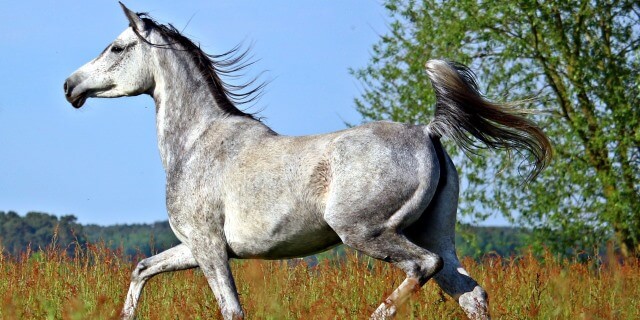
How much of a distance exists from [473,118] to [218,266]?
2.27 m

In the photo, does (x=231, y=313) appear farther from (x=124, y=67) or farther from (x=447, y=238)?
(x=124, y=67)

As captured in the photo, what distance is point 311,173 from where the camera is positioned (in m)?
6.15

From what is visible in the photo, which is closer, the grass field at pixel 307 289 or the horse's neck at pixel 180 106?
the grass field at pixel 307 289

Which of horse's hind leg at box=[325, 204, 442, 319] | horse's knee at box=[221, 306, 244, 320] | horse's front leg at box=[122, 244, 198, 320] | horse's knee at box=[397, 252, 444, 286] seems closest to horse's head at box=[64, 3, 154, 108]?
horse's front leg at box=[122, 244, 198, 320]

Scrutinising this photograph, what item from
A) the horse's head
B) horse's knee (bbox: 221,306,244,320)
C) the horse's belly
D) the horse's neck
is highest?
the horse's head

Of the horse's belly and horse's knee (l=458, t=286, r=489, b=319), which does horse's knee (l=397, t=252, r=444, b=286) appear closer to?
horse's knee (l=458, t=286, r=489, b=319)

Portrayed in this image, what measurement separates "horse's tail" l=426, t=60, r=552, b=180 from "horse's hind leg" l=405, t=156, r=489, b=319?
0.26 metres

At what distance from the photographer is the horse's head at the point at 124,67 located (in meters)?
7.40

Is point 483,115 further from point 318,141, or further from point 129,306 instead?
point 129,306

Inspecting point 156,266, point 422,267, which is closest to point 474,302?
point 422,267

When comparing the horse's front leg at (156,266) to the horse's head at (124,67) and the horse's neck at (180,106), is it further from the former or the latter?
the horse's head at (124,67)

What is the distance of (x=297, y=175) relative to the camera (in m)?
6.21

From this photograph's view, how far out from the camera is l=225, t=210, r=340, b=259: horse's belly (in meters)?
6.23

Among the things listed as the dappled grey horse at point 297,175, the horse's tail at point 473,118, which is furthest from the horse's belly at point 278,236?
the horse's tail at point 473,118
